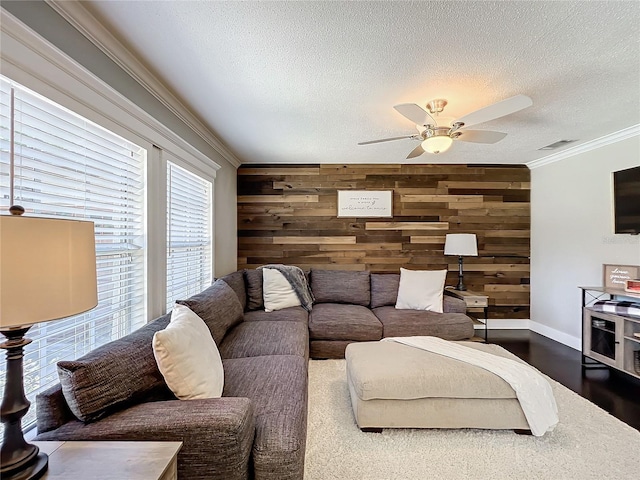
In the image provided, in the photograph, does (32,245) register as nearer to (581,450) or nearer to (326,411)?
(326,411)

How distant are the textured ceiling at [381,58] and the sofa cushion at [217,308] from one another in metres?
1.57

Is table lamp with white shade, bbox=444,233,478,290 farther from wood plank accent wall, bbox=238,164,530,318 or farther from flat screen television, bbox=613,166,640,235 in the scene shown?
flat screen television, bbox=613,166,640,235

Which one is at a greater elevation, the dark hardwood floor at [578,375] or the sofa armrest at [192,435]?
the sofa armrest at [192,435]

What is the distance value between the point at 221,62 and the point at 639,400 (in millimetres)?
4141

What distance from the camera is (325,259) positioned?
15.0 feet

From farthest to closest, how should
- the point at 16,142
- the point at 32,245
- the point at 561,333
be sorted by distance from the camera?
the point at 561,333 < the point at 16,142 < the point at 32,245

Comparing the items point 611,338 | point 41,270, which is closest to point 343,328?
point 611,338

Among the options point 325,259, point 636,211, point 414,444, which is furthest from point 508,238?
point 414,444

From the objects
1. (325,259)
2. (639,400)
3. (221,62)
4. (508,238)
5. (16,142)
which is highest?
(221,62)

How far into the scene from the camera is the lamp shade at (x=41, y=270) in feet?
2.48

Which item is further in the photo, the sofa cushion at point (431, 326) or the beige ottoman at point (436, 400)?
the sofa cushion at point (431, 326)

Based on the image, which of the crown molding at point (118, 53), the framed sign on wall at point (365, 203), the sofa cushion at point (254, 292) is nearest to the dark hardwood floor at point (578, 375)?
the framed sign on wall at point (365, 203)

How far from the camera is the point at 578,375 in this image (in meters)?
2.99

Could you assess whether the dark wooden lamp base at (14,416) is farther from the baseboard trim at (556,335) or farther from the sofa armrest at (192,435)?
the baseboard trim at (556,335)
